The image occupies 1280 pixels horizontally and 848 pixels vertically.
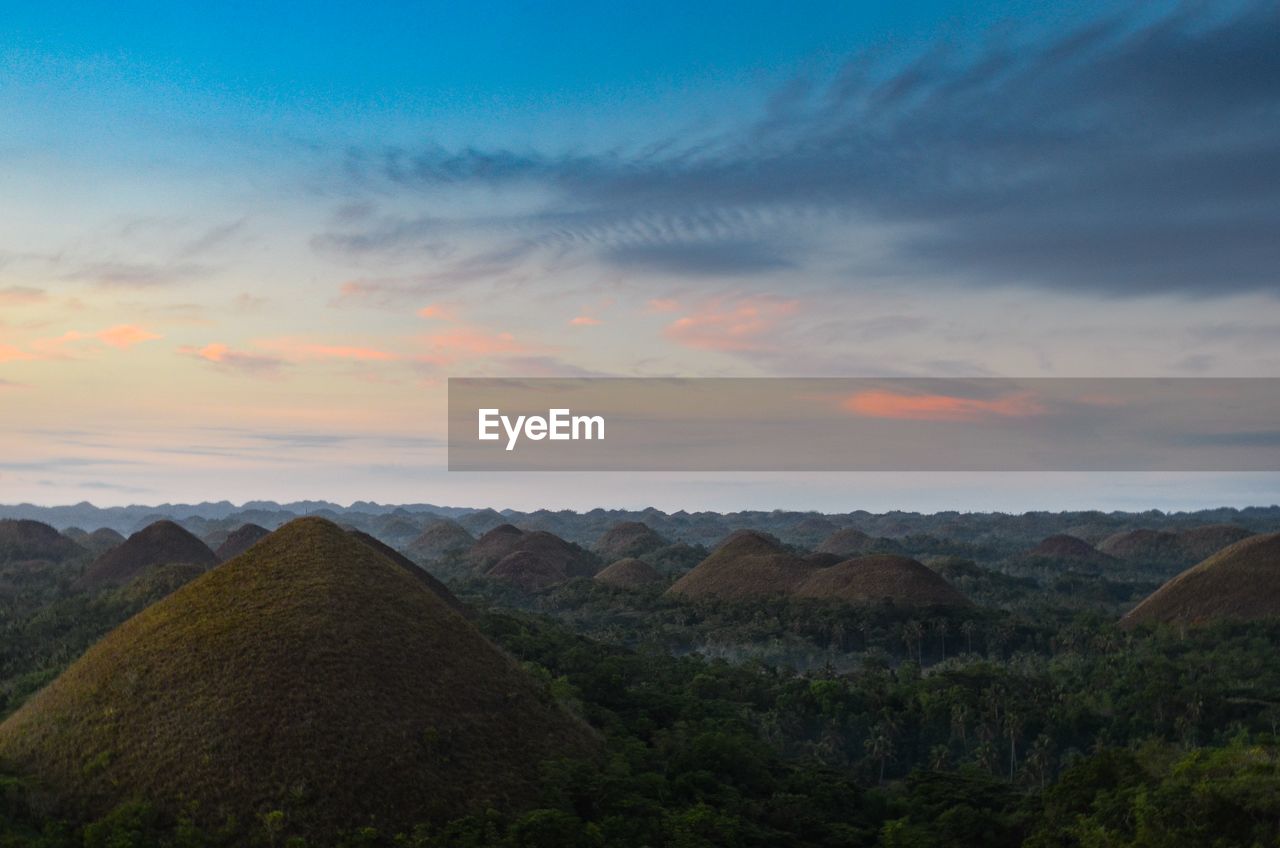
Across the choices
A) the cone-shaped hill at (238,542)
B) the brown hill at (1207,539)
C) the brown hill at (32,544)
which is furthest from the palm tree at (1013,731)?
the brown hill at (1207,539)

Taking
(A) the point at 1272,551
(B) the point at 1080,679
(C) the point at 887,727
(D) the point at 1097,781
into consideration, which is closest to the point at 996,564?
(A) the point at 1272,551

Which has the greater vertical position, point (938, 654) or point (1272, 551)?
point (1272, 551)

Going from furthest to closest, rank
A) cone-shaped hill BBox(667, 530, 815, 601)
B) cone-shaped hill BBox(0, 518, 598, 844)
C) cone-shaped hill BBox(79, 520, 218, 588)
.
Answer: cone-shaped hill BBox(667, 530, 815, 601)
cone-shaped hill BBox(79, 520, 218, 588)
cone-shaped hill BBox(0, 518, 598, 844)

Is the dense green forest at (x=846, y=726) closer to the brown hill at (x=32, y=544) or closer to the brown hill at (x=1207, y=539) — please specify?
the brown hill at (x=32, y=544)

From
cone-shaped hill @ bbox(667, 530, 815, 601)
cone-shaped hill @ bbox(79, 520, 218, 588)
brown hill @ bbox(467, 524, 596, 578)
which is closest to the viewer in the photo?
cone-shaped hill @ bbox(79, 520, 218, 588)

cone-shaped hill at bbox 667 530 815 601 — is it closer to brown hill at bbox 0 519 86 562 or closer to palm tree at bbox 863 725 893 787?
palm tree at bbox 863 725 893 787

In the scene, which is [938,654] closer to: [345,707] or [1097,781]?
[1097,781]

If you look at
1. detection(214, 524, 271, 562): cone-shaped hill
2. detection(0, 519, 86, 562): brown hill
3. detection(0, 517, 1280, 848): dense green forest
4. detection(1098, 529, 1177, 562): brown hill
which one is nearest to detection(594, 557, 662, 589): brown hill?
detection(0, 517, 1280, 848): dense green forest
